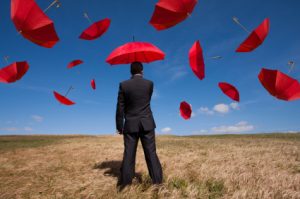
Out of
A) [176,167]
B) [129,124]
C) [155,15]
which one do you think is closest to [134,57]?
[155,15]

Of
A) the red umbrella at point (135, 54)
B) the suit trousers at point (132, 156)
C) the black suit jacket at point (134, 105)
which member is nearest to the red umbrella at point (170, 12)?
the red umbrella at point (135, 54)

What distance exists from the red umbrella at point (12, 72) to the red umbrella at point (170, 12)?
4165mm

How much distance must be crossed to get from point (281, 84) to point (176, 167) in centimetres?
380

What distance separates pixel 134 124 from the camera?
660 centimetres

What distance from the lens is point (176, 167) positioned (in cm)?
877

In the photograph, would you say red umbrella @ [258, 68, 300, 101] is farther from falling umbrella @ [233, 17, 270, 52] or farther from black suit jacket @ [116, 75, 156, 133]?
black suit jacket @ [116, 75, 156, 133]

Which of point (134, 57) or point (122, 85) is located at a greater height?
point (134, 57)

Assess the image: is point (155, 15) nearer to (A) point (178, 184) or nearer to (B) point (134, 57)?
(B) point (134, 57)

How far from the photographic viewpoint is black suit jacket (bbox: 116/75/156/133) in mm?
6633

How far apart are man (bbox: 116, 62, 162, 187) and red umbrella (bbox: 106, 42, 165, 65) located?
5.04 feet

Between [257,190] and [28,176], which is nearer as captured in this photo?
[257,190]

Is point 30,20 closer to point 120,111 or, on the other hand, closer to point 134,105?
point 120,111

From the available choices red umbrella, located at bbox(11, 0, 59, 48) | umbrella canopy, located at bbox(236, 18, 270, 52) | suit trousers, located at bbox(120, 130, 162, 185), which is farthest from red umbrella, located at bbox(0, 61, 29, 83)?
umbrella canopy, located at bbox(236, 18, 270, 52)

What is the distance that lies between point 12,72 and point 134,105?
4234mm
